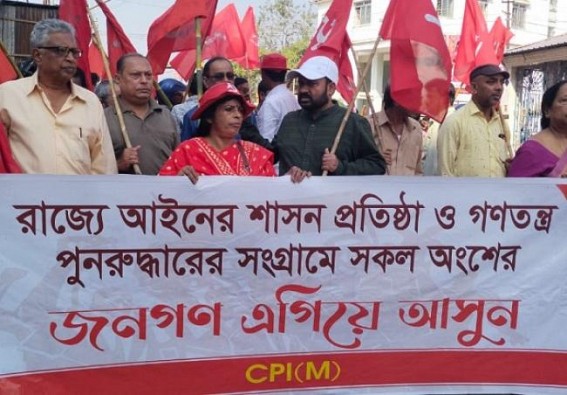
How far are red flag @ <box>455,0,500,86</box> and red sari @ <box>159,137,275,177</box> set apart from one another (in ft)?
18.1

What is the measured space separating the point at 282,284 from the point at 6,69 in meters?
1.92

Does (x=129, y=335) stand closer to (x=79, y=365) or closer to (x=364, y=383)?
(x=79, y=365)

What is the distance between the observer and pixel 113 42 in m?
4.92

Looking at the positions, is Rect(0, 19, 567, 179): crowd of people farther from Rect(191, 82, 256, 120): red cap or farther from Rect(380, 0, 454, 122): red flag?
Rect(380, 0, 454, 122): red flag

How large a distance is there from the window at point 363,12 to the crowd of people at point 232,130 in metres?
32.1

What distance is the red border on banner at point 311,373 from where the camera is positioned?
8.85 feet

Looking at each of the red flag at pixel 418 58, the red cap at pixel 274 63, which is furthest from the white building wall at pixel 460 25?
the red flag at pixel 418 58

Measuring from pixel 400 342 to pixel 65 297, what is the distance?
1452 millimetres

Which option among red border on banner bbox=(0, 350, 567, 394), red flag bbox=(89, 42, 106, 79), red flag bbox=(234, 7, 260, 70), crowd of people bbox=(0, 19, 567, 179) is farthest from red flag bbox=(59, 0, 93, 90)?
red flag bbox=(234, 7, 260, 70)

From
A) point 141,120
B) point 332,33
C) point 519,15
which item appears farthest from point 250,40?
point 519,15

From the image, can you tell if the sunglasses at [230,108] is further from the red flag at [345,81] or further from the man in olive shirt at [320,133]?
the red flag at [345,81]

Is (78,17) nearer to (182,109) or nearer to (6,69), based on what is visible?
(6,69)

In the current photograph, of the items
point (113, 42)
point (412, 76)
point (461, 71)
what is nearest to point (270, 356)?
point (412, 76)

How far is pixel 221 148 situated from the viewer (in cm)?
319
